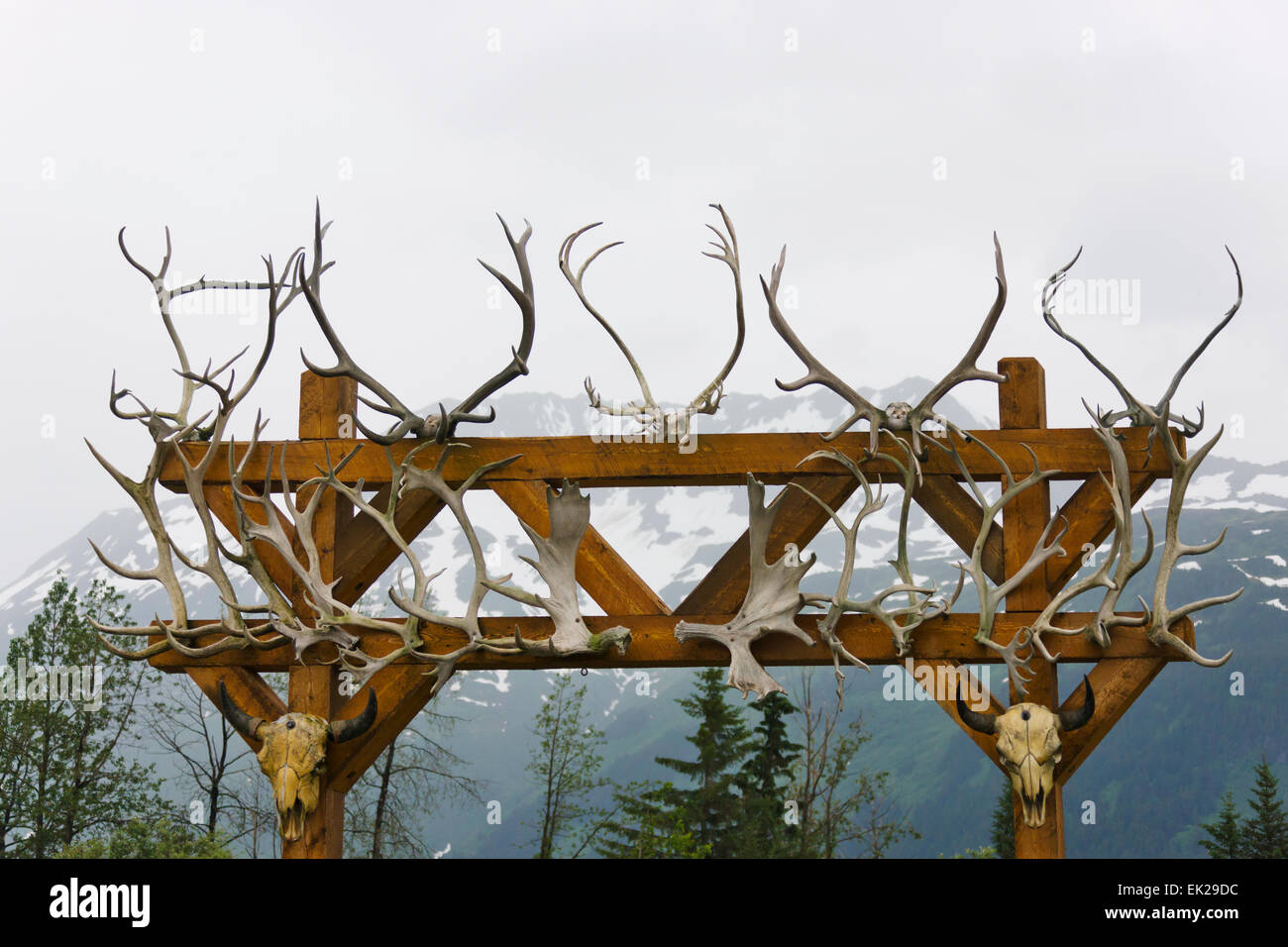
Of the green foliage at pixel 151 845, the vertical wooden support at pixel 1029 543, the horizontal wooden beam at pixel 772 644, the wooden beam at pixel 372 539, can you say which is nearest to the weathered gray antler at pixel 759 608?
the horizontal wooden beam at pixel 772 644

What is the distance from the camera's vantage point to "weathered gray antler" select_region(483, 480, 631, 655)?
A: 16.4 ft

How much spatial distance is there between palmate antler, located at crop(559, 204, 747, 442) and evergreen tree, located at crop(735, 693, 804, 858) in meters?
17.3

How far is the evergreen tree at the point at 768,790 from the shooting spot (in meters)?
22.0

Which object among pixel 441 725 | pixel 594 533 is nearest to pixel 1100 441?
pixel 594 533

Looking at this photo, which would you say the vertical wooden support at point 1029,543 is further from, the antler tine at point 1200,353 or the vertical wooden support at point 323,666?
the vertical wooden support at point 323,666

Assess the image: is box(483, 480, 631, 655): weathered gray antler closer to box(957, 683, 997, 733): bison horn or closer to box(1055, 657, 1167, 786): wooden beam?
box(957, 683, 997, 733): bison horn

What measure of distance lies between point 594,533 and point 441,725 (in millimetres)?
13137

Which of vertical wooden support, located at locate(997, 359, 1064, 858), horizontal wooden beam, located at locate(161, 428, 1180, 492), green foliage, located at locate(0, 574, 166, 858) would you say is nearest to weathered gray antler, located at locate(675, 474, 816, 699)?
horizontal wooden beam, located at locate(161, 428, 1180, 492)

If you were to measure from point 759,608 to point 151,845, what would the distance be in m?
11.4

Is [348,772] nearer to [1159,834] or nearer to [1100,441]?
[1100,441]

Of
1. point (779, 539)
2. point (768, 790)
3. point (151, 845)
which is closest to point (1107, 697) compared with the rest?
point (779, 539)

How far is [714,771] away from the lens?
23.8 metres

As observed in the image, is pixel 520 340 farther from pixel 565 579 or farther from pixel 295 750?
pixel 295 750

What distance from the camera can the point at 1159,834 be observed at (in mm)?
77438
